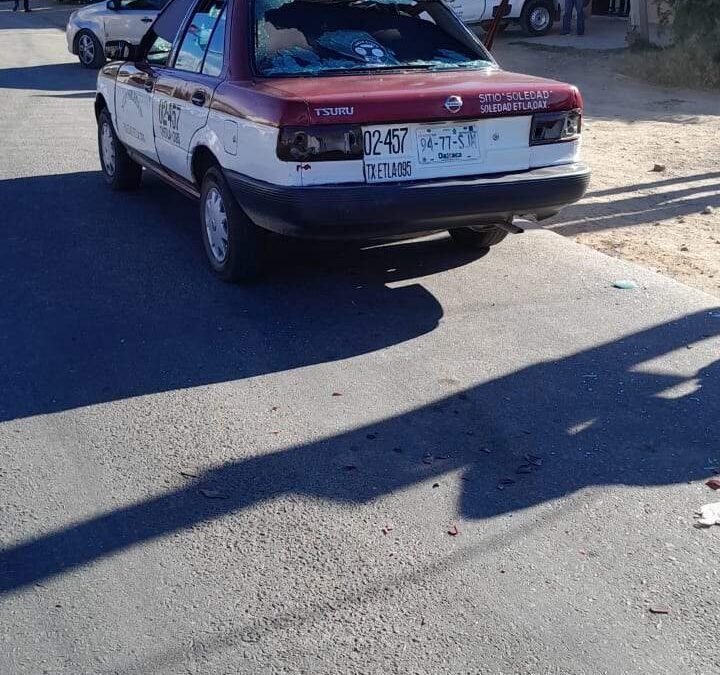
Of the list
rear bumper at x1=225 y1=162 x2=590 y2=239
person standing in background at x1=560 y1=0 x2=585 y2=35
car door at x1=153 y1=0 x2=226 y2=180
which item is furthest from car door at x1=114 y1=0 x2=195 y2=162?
person standing in background at x1=560 y1=0 x2=585 y2=35

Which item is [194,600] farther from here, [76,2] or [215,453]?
[76,2]

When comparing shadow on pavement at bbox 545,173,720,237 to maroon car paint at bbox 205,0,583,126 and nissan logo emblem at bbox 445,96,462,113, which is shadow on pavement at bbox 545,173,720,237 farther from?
nissan logo emblem at bbox 445,96,462,113

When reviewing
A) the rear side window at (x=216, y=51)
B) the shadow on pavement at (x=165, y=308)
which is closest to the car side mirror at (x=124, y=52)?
the shadow on pavement at (x=165, y=308)

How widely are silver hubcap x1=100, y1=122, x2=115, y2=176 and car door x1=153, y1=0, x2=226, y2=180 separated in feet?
5.66

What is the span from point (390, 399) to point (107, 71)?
5130 mm

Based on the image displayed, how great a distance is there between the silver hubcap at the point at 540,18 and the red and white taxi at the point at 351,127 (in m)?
17.2

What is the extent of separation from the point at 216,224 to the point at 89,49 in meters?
14.1

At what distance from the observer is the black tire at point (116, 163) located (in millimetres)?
9031

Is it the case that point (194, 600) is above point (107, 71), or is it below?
below

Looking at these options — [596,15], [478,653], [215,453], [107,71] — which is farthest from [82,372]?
[596,15]

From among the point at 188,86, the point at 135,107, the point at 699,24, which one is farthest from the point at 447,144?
the point at 699,24

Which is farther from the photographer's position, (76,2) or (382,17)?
(76,2)

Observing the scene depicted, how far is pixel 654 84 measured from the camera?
1627cm

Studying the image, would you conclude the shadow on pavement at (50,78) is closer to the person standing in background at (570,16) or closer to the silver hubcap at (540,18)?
the silver hubcap at (540,18)
